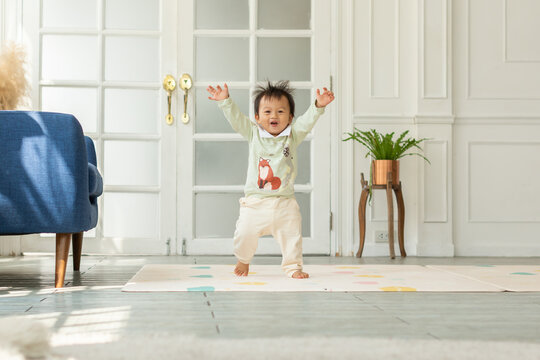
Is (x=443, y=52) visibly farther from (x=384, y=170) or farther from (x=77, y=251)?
(x=77, y=251)

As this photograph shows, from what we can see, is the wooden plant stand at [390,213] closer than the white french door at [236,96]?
Yes

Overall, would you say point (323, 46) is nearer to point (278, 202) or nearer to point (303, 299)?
point (278, 202)

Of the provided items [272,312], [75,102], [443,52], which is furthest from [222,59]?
[272,312]

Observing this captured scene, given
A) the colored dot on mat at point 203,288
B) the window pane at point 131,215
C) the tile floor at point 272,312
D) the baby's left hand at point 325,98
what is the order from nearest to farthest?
the tile floor at point 272,312 < the colored dot on mat at point 203,288 < the baby's left hand at point 325,98 < the window pane at point 131,215

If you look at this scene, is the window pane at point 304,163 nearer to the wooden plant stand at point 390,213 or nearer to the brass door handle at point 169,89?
the wooden plant stand at point 390,213

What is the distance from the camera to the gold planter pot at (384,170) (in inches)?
155

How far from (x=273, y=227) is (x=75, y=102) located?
192 cm

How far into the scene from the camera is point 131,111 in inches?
165

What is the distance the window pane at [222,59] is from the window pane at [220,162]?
1.36 ft

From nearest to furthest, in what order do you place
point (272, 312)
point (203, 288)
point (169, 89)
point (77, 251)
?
1. point (272, 312)
2. point (203, 288)
3. point (77, 251)
4. point (169, 89)

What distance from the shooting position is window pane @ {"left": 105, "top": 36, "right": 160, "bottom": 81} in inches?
165

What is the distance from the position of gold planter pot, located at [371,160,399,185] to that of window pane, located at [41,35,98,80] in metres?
1.79

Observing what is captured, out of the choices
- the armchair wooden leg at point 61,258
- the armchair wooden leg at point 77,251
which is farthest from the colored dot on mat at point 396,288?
the armchair wooden leg at point 77,251

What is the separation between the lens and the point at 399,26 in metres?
4.22
